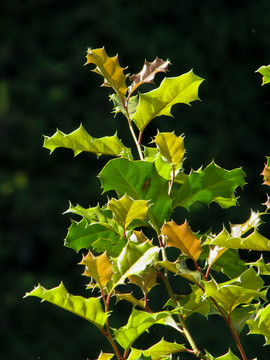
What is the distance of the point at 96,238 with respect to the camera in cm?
65

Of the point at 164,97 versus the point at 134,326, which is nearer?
the point at 134,326

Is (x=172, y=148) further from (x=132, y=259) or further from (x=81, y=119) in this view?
(x=81, y=119)

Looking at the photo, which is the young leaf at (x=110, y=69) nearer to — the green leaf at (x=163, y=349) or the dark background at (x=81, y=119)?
the green leaf at (x=163, y=349)

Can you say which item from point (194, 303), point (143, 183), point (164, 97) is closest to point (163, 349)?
point (194, 303)

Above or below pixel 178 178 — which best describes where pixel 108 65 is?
above

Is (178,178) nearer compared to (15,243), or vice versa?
(178,178)

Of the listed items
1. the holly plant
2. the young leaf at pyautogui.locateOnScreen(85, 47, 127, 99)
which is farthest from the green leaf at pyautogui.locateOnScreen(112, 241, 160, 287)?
the young leaf at pyautogui.locateOnScreen(85, 47, 127, 99)

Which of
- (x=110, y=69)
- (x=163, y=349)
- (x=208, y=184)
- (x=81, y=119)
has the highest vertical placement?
(x=110, y=69)

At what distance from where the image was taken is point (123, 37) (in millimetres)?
5043

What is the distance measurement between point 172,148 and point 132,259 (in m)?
0.14

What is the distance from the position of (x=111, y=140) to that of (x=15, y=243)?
390 cm

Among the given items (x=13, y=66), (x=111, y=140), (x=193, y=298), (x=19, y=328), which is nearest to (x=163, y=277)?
(x=193, y=298)

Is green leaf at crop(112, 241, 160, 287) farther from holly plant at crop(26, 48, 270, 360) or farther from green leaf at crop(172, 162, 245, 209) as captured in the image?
green leaf at crop(172, 162, 245, 209)

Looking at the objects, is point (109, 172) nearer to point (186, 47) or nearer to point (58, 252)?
point (58, 252)
